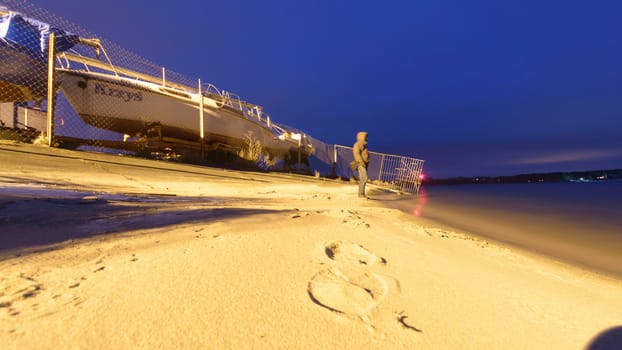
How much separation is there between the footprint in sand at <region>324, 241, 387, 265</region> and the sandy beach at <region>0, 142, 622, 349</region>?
0.02 m

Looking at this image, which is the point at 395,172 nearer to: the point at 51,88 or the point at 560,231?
the point at 560,231

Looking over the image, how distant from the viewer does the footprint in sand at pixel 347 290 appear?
1420 mm

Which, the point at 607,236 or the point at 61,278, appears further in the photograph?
the point at 607,236

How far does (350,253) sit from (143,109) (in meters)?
9.29

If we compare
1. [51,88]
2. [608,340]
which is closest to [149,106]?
[51,88]

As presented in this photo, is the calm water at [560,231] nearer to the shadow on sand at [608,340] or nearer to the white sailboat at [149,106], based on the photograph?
the shadow on sand at [608,340]

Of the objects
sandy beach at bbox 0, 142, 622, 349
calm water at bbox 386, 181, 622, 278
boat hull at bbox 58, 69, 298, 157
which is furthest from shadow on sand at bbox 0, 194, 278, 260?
boat hull at bbox 58, 69, 298, 157

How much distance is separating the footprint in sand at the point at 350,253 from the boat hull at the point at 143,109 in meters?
9.11

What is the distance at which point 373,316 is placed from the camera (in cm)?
136

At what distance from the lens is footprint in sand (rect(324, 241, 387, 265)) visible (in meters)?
2.13

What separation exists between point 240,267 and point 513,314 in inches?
63.6

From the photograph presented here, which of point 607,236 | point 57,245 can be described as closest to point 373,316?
point 57,245

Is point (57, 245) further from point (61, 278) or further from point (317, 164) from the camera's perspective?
point (317, 164)

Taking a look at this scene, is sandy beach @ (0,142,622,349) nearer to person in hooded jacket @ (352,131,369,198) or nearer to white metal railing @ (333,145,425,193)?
person in hooded jacket @ (352,131,369,198)
